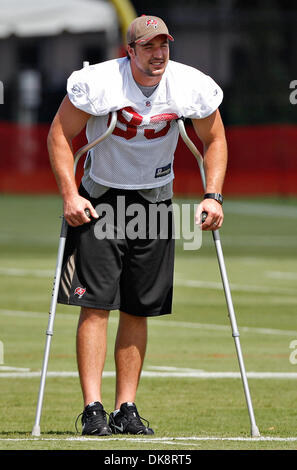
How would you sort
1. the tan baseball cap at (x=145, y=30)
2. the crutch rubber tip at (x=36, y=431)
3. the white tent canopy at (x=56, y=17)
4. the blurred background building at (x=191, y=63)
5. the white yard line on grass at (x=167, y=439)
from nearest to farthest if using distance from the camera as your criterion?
the white yard line on grass at (x=167, y=439), the crutch rubber tip at (x=36, y=431), the tan baseball cap at (x=145, y=30), the blurred background building at (x=191, y=63), the white tent canopy at (x=56, y=17)

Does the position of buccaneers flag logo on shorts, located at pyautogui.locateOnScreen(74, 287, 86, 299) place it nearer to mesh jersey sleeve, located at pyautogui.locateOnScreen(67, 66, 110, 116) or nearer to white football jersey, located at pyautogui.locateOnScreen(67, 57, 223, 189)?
white football jersey, located at pyautogui.locateOnScreen(67, 57, 223, 189)

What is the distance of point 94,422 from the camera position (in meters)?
8.23

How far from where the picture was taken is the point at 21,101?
4519 cm

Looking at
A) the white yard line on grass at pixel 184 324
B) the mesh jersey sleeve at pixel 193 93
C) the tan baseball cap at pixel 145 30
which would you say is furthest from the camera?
the white yard line on grass at pixel 184 324

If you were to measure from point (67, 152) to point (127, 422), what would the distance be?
1689 mm

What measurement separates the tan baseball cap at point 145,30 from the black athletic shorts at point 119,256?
949mm

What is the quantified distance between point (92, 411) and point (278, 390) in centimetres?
259

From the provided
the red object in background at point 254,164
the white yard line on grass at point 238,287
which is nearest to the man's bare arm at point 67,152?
the white yard line on grass at point 238,287

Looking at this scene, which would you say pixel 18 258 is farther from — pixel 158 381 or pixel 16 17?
pixel 16 17

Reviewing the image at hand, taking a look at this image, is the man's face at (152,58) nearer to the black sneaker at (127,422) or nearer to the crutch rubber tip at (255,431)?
the black sneaker at (127,422)

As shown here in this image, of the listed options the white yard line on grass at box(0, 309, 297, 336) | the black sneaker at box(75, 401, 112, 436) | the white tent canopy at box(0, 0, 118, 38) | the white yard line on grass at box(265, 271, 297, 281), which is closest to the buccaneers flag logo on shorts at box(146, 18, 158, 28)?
the black sneaker at box(75, 401, 112, 436)

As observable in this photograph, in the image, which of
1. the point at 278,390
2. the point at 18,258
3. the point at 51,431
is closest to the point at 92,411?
the point at 51,431

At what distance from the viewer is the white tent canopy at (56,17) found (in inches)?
1779

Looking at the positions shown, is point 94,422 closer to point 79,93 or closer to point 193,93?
point 79,93
